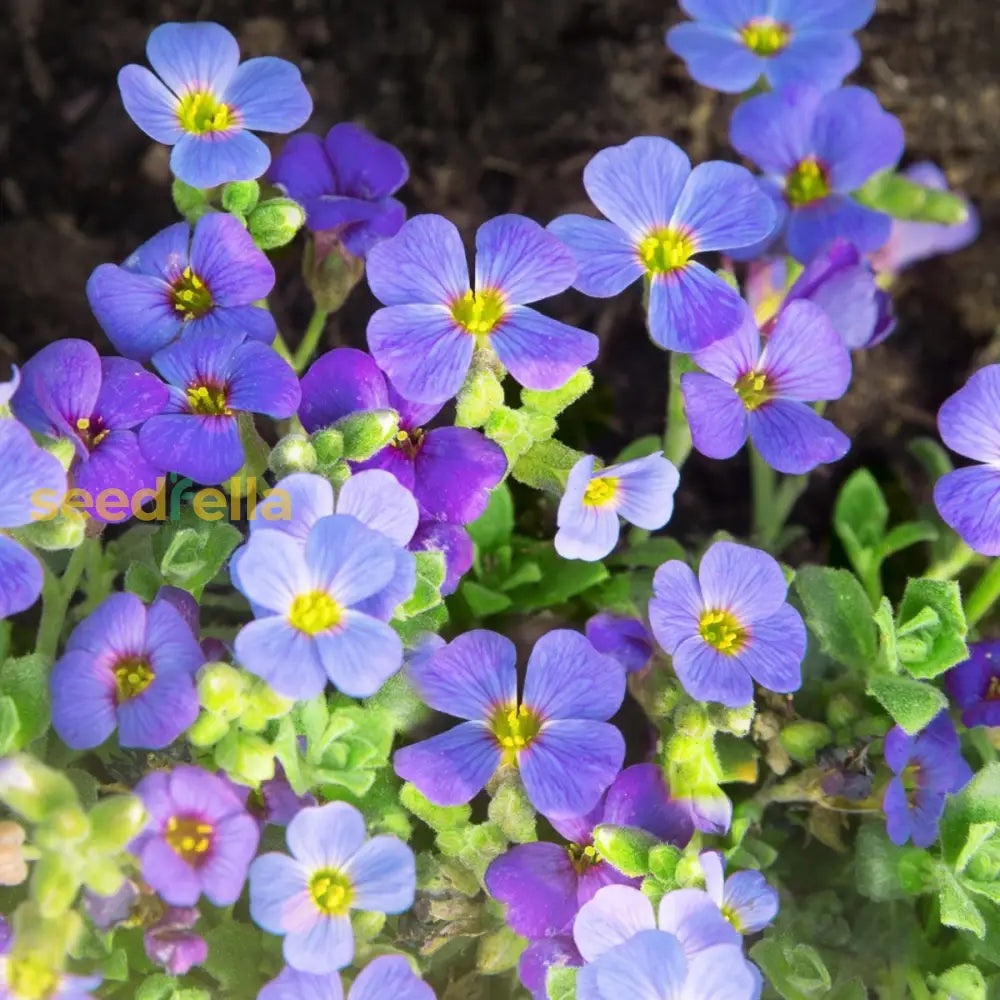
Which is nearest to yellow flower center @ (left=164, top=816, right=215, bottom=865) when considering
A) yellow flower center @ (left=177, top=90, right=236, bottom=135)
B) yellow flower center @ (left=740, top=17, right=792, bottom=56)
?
yellow flower center @ (left=177, top=90, right=236, bottom=135)

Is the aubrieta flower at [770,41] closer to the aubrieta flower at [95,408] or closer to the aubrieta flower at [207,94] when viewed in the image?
the aubrieta flower at [207,94]

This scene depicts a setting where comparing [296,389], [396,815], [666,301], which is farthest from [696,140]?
[396,815]

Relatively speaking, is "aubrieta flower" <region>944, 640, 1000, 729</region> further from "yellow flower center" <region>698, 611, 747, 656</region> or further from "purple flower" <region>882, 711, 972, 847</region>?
"yellow flower center" <region>698, 611, 747, 656</region>

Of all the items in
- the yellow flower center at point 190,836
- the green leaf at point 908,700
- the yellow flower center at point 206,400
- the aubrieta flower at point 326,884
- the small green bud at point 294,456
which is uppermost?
the small green bud at point 294,456

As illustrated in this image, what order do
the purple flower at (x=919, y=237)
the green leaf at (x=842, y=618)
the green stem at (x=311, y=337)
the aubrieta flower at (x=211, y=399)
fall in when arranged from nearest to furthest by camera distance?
the aubrieta flower at (x=211, y=399) < the green leaf at (x=842, y=618) < the green stem at (x=311, y=337) < the purple flower at (x=919, y=237)

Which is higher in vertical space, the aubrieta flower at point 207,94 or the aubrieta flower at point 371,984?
the aubrieta flower at point 207,94

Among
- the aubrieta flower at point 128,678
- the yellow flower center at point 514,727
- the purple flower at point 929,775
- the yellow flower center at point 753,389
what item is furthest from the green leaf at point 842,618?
the aubrieta flower at point 128,678
